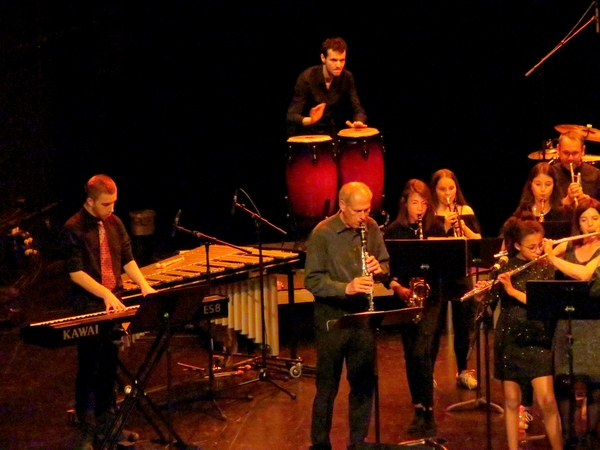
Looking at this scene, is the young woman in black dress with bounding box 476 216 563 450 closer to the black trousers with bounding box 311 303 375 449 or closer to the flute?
the flute

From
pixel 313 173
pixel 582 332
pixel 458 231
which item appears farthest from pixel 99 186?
pixel 313 173

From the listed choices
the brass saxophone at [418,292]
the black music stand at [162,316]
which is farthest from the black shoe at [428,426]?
the black music stand at [162,316]

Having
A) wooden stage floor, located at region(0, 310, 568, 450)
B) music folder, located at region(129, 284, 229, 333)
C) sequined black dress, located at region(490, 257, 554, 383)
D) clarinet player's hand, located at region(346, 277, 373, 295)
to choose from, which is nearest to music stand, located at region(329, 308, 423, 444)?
clarinet player's hand, located at region(346, 277, 373, 295)

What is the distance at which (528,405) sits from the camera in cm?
813

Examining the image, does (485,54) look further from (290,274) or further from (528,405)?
(528,405)

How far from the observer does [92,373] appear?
7.73 m

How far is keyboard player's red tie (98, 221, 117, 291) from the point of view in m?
7.88

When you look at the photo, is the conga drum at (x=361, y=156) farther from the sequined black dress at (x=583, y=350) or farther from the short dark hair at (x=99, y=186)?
the sequined black dress at (x=583, y=350)

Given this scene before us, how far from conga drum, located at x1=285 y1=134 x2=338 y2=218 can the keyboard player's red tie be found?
3157 mm

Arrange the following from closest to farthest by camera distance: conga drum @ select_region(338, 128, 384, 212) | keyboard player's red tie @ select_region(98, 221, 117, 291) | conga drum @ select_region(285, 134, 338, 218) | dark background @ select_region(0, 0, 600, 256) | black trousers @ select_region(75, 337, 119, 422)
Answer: black trousers @ select_region(75, 337, 119, 422) → keyboard player's red tie @ select_region(98, 221, 117, 291) → conga drum @ select_region(285, 134, 338, 218) → conga drum @ select_region(338, 128, 384, 212) → dark background @ select_region(0, 0, 600, 256)

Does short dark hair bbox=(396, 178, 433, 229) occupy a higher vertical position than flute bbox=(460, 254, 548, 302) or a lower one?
higher

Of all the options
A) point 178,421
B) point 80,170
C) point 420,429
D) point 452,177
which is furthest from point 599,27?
point 80,170

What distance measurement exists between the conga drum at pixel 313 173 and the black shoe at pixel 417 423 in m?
3.04

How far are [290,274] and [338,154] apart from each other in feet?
5.22
